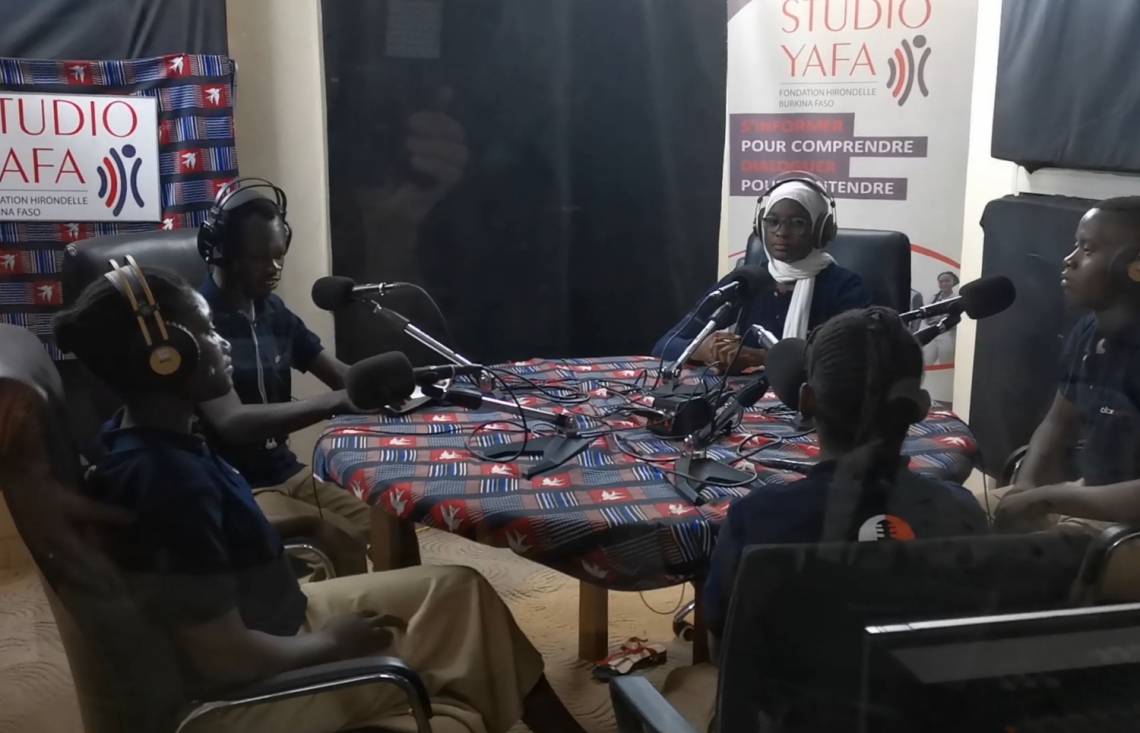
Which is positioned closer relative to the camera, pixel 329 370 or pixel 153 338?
pixel 153 338

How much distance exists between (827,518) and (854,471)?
0.06 meters

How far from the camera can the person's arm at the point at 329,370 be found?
1.01 meters

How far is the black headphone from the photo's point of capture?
1.04 meters

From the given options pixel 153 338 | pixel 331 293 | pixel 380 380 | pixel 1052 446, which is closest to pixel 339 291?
pixel 331 293

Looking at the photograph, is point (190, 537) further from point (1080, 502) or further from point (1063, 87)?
point (1063, 87)

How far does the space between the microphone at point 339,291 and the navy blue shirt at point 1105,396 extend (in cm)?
80

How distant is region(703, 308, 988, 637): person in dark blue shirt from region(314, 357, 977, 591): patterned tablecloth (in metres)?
0.03

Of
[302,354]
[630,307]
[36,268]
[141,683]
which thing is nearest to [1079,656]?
[630,307]

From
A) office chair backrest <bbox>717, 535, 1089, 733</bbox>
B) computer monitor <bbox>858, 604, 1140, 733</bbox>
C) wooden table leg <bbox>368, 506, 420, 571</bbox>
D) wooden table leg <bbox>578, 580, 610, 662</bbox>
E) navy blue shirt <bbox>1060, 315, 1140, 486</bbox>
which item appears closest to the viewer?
computer monitor <bbox>858, 604, 1140, 733</bbox>

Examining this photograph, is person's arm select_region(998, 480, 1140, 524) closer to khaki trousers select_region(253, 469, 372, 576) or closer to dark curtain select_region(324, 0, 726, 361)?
dark curtain select_region(324, 0, 726, 361)

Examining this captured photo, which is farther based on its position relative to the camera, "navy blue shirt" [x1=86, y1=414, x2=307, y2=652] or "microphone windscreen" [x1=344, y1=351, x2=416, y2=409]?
"microphone windscreen" [x1=344, y1=351, x2=416, y2=409]

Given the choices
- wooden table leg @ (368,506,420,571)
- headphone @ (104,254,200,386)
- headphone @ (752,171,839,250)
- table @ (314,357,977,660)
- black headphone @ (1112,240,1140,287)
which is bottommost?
wooden table leg @ (368,506,420,571)

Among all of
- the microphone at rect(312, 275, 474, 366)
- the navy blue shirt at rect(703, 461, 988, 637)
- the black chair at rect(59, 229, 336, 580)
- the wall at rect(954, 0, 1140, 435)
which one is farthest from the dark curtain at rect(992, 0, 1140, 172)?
the black chair at rect(59, 229, 336, 580)

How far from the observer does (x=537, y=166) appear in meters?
1.12
